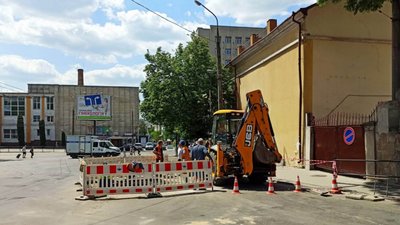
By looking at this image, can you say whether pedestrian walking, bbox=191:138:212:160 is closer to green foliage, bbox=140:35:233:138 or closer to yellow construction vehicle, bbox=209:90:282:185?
yellow construction vehicle, bbox=209:90:282:185

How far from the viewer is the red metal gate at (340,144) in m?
19.4

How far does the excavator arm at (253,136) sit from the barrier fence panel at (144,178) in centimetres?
133

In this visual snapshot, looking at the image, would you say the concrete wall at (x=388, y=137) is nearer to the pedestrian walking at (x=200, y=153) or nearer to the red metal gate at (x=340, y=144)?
the red metal gate at (x=340, y=144)

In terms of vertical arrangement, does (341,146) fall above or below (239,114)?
below

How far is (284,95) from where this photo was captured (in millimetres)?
27719

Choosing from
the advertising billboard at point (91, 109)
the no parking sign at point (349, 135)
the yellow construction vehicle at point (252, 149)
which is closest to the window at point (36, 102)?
the advertising billboard at point (91, 109)

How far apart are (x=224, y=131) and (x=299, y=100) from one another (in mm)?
7959

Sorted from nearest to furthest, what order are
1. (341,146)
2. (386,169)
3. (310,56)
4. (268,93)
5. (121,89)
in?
1. (386,169)
2. (341,146)
3. (310,56)
4. (268,93)
5. (121,89)

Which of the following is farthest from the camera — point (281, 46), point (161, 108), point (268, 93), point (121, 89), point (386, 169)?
point (121, 89)

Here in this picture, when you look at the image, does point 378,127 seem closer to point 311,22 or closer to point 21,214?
point 311,22

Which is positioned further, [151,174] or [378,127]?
[378,127]

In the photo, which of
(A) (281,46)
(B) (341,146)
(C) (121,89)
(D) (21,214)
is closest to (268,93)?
(A) (281,46)

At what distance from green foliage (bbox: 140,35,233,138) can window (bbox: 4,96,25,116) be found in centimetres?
5976

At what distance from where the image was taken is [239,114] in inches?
734
